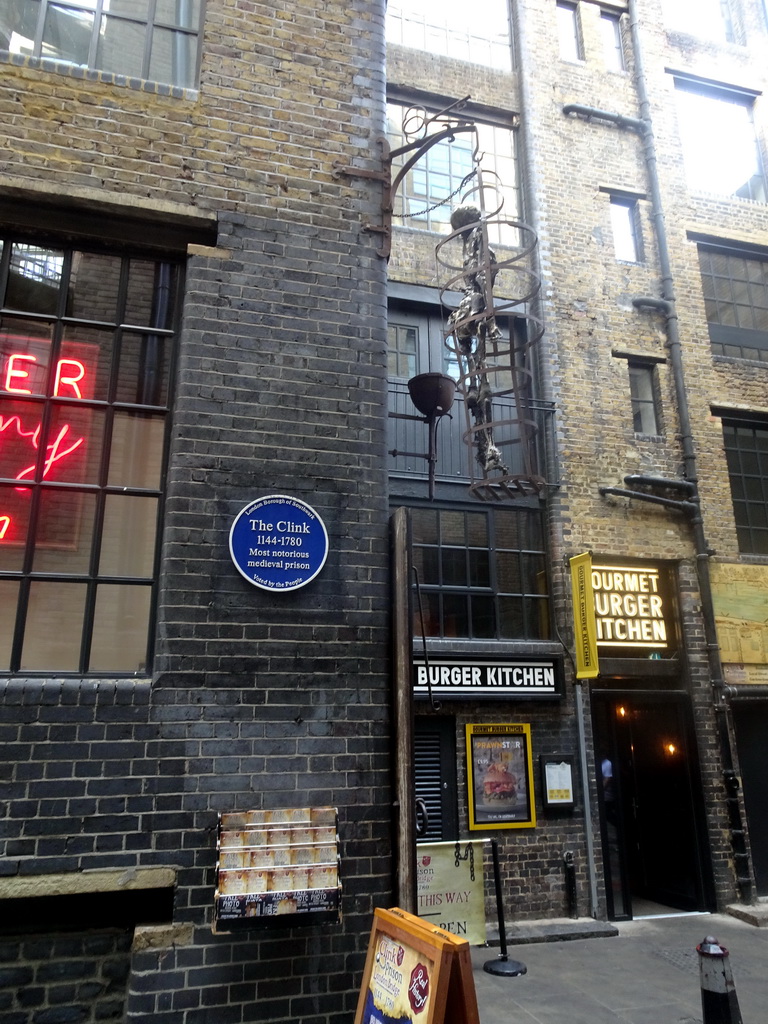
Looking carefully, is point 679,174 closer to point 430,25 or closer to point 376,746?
point 430,25

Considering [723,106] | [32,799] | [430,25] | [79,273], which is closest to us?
[32,799]

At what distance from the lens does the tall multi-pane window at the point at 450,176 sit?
10.6 m

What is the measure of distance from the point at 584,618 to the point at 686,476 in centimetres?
297

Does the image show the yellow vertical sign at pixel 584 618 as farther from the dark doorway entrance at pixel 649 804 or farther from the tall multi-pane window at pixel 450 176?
the tall multi-pane window at pixel 450 176

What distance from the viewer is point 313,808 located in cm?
377

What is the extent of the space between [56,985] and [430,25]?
13.1m

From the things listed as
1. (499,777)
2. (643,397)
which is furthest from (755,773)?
(643,397)

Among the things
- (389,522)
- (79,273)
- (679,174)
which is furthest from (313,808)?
(679,174)

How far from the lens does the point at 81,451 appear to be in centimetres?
409

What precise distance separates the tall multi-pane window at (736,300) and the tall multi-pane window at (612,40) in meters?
3.53

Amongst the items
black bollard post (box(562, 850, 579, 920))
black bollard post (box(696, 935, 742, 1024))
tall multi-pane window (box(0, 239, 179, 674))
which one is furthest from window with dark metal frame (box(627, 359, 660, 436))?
tall multi-pane window (box(0, 239, 179, 674))

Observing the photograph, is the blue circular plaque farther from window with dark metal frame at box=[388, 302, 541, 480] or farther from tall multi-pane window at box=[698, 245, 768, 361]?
tall multi-pane window at box=[698, 245, 768, 361]

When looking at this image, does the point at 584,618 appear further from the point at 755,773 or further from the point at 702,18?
the point at 702,18

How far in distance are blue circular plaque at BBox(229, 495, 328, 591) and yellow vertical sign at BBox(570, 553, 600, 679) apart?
561 centimetres
